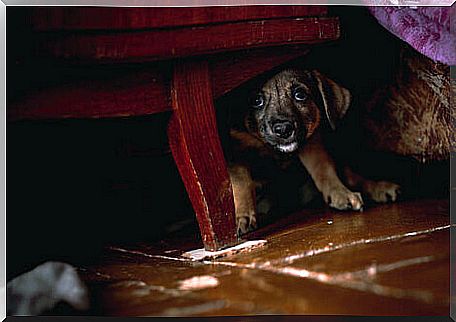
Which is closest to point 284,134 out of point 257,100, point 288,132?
point 288,132

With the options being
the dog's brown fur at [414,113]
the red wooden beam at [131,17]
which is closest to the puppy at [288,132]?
the dog's brown fur at [414,113]

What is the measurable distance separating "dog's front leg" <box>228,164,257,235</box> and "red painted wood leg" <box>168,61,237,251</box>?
0.19 meters

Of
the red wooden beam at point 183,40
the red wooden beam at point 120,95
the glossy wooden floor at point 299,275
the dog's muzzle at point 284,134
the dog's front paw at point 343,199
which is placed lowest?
the glossy wooden floor at point 299,275

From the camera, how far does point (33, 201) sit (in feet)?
4.93

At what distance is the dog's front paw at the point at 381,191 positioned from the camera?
1767 millimetres

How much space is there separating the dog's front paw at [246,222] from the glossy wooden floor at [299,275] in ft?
0.14

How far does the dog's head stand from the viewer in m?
1.57

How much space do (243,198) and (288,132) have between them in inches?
7.6

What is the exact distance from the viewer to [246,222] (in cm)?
153

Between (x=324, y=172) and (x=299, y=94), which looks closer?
(x=299, y=94)

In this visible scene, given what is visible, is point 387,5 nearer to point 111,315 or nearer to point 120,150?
point 120,150

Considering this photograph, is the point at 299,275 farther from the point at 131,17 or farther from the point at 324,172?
the point at 324,172

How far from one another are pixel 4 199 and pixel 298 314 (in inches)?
23.8

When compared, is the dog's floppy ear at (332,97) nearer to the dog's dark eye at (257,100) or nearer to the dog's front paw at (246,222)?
the dog's dark eye at (257,100)
